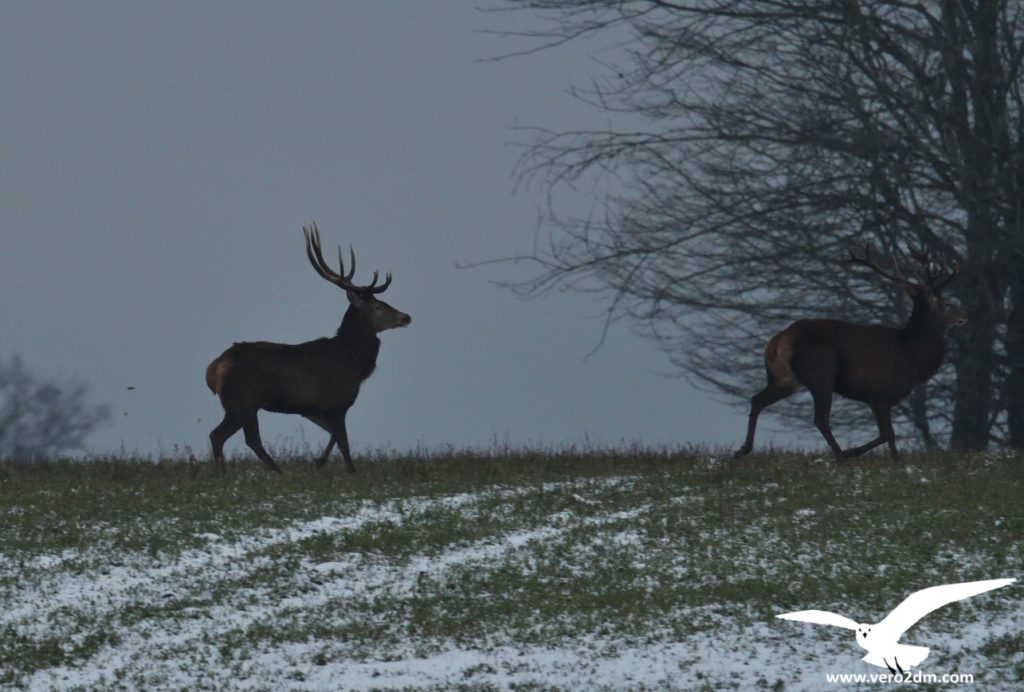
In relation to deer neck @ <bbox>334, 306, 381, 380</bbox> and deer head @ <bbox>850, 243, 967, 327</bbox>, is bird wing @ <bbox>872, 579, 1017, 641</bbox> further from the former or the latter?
deer neck @ <bbox>334, 306, 381, 380</bbox>

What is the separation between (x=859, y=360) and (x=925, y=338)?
101cm

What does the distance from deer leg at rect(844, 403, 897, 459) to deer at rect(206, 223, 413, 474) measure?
5.48 meters

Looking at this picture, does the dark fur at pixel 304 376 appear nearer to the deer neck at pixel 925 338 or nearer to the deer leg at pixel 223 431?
the deer leg at pixel 223 431

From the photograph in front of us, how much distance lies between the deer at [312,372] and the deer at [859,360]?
4452 millimetres

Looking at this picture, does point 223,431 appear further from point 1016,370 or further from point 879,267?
point 1016,370

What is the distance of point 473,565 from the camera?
11852mm

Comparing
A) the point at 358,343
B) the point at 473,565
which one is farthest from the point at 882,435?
the point at 473,565

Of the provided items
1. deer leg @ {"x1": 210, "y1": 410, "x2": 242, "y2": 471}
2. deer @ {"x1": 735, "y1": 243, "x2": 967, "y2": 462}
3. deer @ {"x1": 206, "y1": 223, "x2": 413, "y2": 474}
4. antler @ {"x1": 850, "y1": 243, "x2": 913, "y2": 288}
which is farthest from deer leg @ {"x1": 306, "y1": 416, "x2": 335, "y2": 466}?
antler @ {"x1": 850, "y1": 243, "x2": 913, "y2": 288}

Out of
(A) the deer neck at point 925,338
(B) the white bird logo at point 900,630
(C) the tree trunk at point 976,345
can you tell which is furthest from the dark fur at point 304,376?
(B) the white bird logo at point 900,630

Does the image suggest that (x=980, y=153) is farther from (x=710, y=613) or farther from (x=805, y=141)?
(x=710, y=613)

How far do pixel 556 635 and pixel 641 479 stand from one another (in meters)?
6.18

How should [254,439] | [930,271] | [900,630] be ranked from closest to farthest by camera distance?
1. [900,630]
2. [254,439]
3. [930,271]

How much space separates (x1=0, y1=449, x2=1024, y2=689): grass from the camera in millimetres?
9773

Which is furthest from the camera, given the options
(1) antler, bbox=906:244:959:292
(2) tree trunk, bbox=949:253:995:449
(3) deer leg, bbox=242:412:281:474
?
(2) tree trunk, bbox=949:253:995:449
